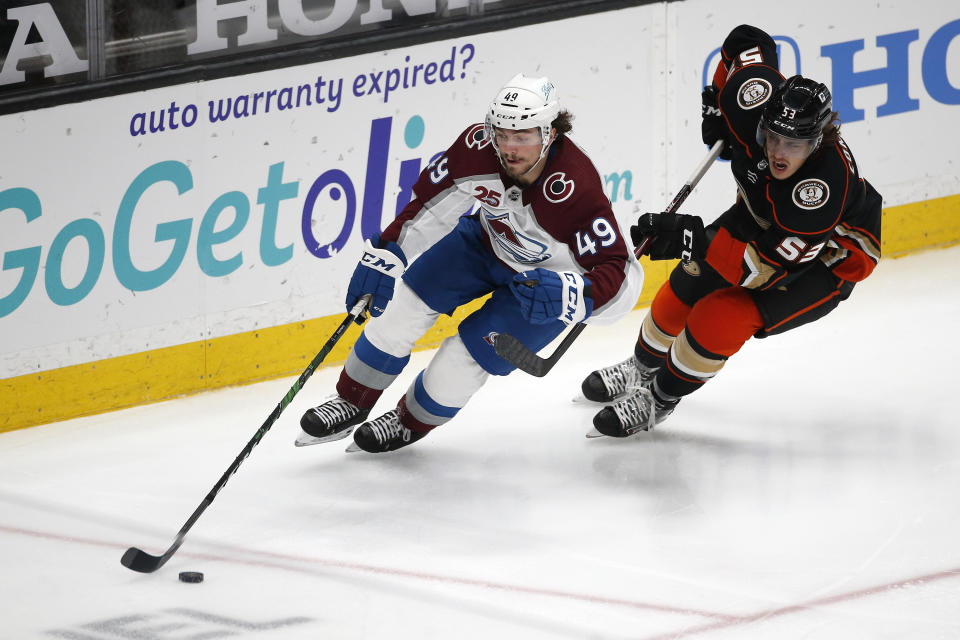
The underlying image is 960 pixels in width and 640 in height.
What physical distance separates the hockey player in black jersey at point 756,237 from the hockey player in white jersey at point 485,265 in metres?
0.34

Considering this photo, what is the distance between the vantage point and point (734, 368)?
5.03m

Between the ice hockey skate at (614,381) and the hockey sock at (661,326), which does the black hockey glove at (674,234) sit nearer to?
the hockey sock at (661,326)

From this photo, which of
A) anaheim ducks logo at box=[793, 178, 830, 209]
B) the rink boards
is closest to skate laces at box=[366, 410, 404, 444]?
the rink boards

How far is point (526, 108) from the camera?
3.62m

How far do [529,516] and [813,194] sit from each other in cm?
115

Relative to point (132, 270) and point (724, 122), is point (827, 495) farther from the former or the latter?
point (132, 270)

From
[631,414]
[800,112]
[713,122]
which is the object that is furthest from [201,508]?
[713,122]

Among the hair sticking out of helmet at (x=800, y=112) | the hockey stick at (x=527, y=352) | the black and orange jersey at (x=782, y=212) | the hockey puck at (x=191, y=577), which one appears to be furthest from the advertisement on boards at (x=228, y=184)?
the hair sticking out of helmet at (x=800, y=112)

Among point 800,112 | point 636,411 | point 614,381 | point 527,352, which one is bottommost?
point 614,381

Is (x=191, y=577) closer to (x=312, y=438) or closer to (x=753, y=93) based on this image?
(x=312, y=438)

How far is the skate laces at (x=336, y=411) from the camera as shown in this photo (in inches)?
162

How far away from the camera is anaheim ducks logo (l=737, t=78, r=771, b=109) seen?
414 cm

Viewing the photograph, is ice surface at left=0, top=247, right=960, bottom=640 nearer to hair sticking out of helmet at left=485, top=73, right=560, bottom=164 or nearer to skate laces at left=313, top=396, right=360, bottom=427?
skate laces at left=313, top=396, right=360, bottom=427

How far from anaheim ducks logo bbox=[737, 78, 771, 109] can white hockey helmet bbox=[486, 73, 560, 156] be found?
73cm
